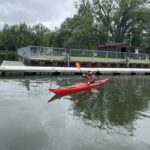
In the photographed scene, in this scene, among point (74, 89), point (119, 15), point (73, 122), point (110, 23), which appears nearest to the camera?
point (73, 122)

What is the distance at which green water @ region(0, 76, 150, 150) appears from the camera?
6.74 m

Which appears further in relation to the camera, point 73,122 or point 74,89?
point 74,89

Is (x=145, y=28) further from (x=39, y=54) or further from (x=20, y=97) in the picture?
(x=20, y=97)

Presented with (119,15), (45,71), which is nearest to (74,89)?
(45,71)

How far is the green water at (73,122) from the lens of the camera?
674cm

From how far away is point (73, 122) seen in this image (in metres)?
8.53

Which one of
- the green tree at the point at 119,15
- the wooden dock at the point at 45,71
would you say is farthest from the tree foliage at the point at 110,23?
the wooden dock at the point at 45,71

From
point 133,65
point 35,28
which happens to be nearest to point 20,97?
point 133,65

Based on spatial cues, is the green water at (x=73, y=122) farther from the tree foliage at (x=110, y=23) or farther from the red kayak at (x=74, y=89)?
the tree foliage at (x=110, y=23)

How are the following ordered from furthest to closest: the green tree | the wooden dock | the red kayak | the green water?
the green tree < the wooden dock < the red kayak < the green water

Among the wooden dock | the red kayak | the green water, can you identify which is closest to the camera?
the green water

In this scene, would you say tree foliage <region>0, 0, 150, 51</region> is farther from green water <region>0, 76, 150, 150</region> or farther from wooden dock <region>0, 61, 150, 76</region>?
green water <region>0, 76, 150, 150</region>

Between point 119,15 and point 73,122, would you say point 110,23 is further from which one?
A: point 73,122

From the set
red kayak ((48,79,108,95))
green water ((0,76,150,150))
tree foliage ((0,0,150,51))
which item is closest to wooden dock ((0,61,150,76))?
green water ((0,76,150,150))
